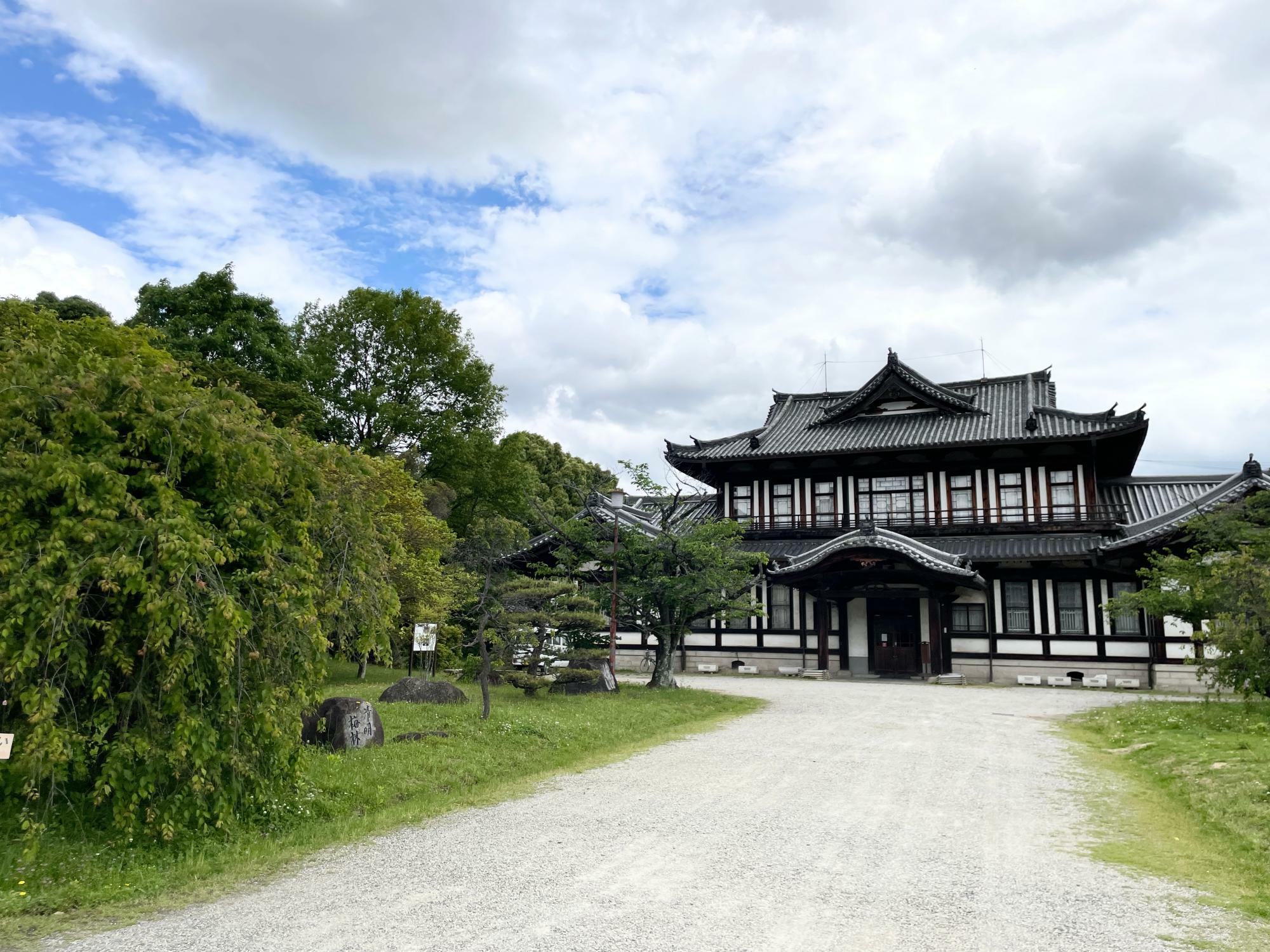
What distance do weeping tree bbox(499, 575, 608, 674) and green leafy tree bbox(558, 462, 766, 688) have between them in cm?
181

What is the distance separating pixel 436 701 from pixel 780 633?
1794 centimetres

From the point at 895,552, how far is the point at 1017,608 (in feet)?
16.8

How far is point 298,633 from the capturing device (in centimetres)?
689

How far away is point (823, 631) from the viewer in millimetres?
28516

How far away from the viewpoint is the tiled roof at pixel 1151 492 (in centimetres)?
2892

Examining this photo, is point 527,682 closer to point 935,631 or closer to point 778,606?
point 778,606

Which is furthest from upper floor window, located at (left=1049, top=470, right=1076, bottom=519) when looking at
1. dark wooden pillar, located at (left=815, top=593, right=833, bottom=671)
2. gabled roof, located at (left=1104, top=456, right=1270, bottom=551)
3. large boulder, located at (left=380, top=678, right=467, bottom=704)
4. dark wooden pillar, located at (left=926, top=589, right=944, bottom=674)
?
large boulder, located at (left=380, top=678, right=467, bottom=704)

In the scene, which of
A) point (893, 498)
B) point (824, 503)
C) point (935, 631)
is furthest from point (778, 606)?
point (893, 498)

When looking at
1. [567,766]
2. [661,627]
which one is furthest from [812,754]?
[661,627]

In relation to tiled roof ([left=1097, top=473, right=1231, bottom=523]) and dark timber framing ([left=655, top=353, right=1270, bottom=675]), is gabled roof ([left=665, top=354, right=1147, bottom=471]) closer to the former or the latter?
dark timber framing ([left=655, top=353, right=1270, bottom=675])

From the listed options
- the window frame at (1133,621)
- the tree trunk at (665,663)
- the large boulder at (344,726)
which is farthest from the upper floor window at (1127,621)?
the large boulder at (344,726)

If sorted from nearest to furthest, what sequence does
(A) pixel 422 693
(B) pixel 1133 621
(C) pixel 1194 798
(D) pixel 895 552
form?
(C) pixel 1194 798 < (A) pixel 422 693 < (D) pixel 895 552 < (B) pixel 1133 621

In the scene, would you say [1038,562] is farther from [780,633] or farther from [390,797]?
[390,797]

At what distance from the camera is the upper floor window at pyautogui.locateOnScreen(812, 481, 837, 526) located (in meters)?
32.2
